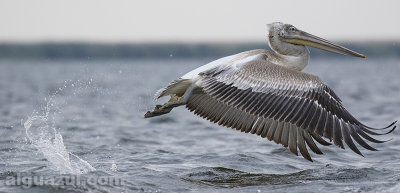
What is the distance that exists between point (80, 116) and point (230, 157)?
645 cm

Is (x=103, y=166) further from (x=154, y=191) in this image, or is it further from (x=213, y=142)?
(x=213, y=142)

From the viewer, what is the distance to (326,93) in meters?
7.20

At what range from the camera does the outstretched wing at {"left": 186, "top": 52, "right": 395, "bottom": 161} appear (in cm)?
704

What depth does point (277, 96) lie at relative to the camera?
23.5ft

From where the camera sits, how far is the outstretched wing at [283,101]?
704 cm

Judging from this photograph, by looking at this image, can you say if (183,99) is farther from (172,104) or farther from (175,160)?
(175,160)

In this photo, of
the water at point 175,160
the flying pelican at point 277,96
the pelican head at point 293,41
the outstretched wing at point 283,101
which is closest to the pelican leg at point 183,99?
the flying pelican at point 277,96

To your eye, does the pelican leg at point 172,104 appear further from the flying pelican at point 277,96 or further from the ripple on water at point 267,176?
the ripple on water at point 267,176

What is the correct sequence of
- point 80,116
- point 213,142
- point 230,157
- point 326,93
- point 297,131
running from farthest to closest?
point 80,116 → point 213,142 → point 230,157 → point 297,131 → point 326,93

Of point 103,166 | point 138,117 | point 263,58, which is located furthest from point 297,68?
point 138,117

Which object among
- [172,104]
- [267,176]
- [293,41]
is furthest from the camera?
[293,41]

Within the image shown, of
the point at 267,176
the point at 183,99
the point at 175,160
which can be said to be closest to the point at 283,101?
the point at 267,176

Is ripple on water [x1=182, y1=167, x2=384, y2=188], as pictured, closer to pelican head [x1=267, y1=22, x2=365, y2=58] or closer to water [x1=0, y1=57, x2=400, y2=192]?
water [x1=0, y1=57, x2=400, y2=192]

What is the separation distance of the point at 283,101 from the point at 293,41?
1.26 m
